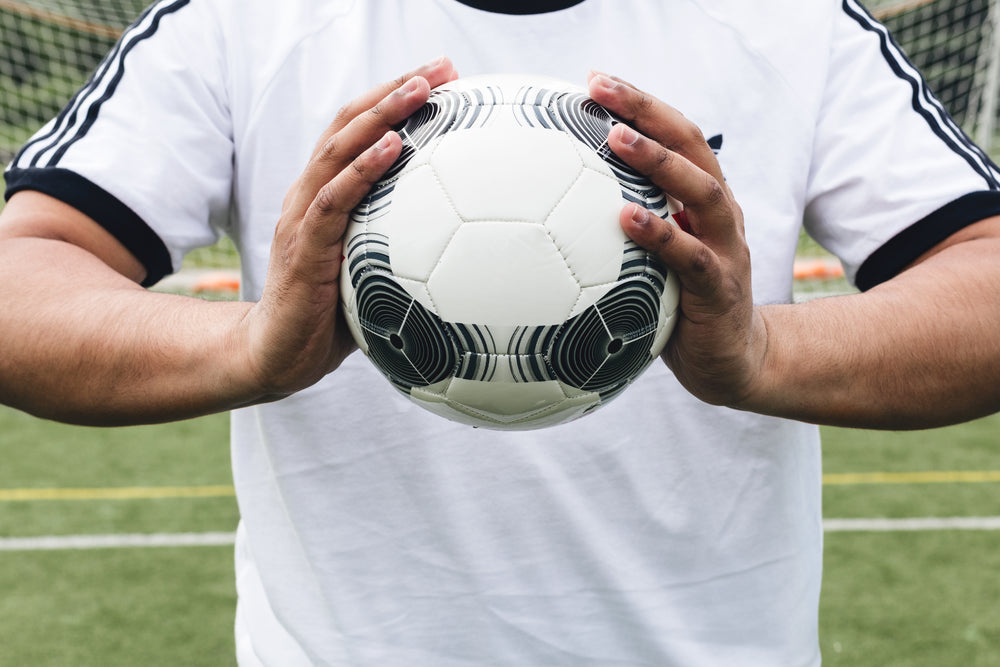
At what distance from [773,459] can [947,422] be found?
32 cm

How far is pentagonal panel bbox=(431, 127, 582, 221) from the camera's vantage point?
1128mm

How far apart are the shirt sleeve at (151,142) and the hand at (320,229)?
369 millimetres

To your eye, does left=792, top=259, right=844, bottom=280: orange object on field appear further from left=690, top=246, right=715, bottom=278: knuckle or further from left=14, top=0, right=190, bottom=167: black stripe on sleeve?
left=690, top=246, right=715, bottom=278: knuckle

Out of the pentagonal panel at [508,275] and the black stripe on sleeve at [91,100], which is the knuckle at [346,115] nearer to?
the pentagonal panel at [508,275]

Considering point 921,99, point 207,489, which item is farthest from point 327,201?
point 207,489

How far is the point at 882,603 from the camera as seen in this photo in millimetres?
4156

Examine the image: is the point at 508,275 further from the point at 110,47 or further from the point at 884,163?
the point at 110,47

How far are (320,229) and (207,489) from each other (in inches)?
176

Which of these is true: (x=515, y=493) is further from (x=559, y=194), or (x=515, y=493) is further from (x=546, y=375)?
(x=559, y=194)

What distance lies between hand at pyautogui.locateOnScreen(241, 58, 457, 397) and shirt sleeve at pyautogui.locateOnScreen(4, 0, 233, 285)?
369 mm

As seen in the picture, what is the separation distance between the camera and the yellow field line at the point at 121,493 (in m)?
5.16

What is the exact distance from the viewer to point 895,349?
1.35 metres

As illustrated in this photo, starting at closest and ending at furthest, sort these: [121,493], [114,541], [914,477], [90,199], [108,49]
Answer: [90,199] → [114,541] → [121,493] → [914,477] → [108,49]

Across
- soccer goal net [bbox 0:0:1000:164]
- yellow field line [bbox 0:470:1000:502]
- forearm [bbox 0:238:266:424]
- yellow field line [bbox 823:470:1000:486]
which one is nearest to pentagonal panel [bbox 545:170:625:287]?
forearm [bbox 0:238:266:424]
